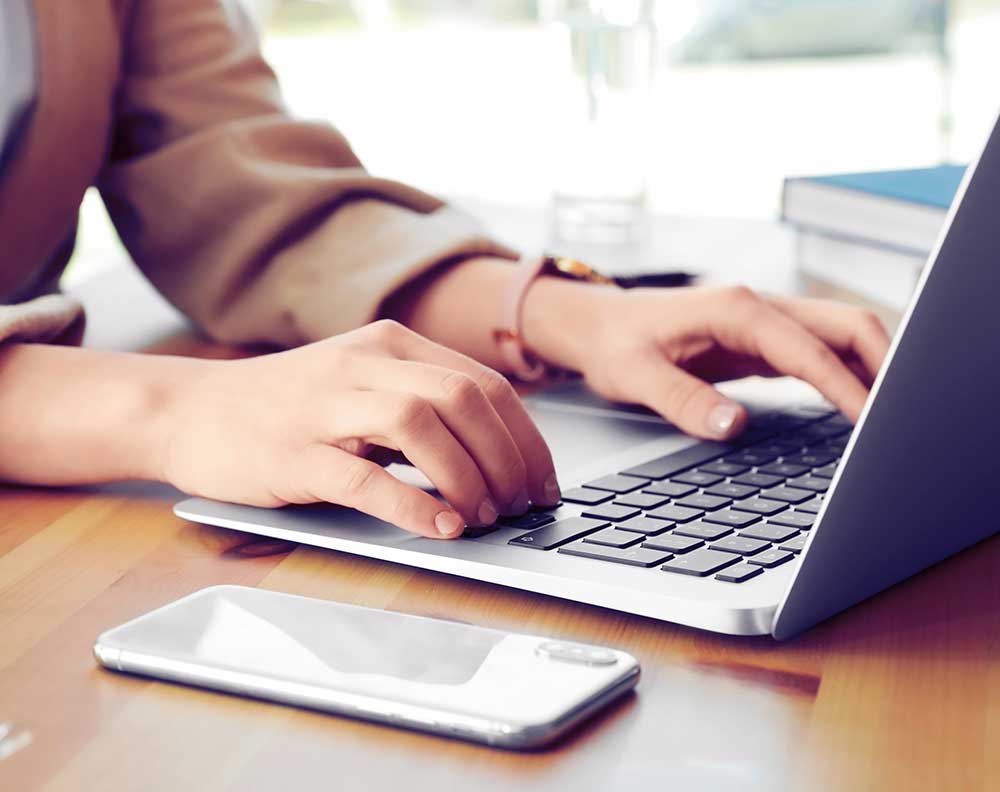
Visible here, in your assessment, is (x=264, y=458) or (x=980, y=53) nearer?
(x=264, y=458)

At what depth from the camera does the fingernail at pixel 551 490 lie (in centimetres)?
53

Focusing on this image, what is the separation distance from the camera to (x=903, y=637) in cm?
44

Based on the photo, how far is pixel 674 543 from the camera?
1.57ft

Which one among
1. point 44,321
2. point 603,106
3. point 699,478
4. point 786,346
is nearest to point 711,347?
point 786,346

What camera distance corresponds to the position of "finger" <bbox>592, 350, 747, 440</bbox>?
65 centimetres

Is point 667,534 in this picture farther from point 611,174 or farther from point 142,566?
point 611,174

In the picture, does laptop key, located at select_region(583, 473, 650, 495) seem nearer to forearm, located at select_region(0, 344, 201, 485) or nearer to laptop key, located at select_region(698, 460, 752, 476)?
laptop key, located at select_region(698, 460, 752, 476)

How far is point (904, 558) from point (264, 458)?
0.26 m

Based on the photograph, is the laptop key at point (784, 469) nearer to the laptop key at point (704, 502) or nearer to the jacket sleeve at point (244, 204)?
the laptop key at point (704, 502)

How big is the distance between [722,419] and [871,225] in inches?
15.4

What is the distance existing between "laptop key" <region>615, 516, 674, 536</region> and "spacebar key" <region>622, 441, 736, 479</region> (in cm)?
7

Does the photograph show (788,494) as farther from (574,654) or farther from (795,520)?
(574,654)

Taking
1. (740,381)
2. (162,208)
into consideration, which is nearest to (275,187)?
(162,208)

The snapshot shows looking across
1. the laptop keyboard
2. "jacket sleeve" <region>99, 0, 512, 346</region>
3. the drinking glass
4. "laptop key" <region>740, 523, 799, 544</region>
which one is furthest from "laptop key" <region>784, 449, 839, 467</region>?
the drinking glass
